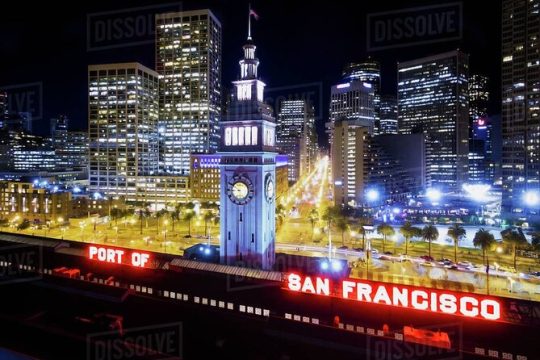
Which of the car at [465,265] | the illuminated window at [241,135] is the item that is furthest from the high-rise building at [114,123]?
the car at [465,265]

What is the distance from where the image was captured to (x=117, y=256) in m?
42.7

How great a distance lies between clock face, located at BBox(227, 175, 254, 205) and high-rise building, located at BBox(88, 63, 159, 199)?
135m

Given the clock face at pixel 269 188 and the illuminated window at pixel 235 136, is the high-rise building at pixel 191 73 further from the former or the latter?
the illuminated window at pixel 235 136

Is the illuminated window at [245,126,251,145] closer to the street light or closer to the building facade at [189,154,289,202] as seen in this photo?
the building facade at [189,154,289,202]

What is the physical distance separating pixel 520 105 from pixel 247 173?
438ft

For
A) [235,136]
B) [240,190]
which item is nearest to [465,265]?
[240,190]

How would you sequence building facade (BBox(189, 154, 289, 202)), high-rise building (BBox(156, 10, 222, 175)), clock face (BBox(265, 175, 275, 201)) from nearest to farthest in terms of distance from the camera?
clock face (BBox(265, 175, 275, 201)) < building facade (BBox(189, 154, 289, 202)) < high-rise building (BBox(156, 10, 222, 175))

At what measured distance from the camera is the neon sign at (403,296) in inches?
1107

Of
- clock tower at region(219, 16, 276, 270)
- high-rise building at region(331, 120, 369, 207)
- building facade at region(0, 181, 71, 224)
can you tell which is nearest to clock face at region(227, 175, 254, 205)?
clock tower at region(219, 16, 276, 270)

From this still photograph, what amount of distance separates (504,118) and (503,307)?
141960 millimetres

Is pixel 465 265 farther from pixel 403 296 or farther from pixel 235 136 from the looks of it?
pixel 235 136

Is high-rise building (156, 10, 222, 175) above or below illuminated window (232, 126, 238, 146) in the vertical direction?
above

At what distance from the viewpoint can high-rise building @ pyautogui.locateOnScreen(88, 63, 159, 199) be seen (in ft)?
579

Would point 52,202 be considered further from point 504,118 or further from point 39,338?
point 504,118
